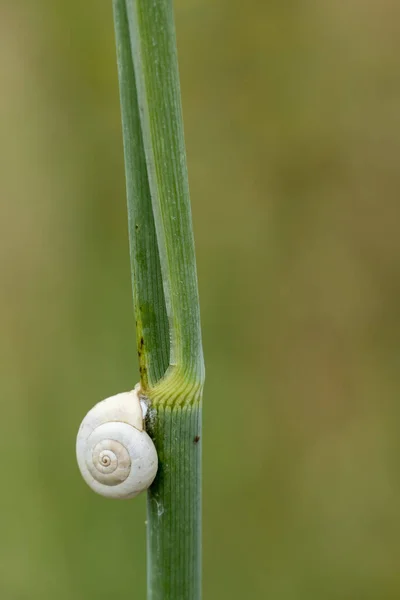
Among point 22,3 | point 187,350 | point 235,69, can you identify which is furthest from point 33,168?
point 187,350

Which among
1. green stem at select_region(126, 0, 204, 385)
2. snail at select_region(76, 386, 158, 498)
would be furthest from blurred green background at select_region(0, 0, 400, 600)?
green stem at select_region(126, 0, 204, 385)

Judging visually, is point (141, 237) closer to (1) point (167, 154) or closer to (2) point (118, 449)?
(1) point (167, 154)

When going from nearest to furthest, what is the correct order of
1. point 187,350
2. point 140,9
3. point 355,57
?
1. point 140,9
2. point 187,350
3. point 355,57

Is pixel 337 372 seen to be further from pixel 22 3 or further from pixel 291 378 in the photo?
pixel 22 3

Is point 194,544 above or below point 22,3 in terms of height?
below

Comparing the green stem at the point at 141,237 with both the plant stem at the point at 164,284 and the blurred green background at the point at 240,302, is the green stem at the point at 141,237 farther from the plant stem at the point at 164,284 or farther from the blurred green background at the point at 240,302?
the blurred green background at the point at 240,302

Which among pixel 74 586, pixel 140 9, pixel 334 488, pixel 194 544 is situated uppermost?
pixel 140 9

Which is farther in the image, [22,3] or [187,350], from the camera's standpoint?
[22,3]
